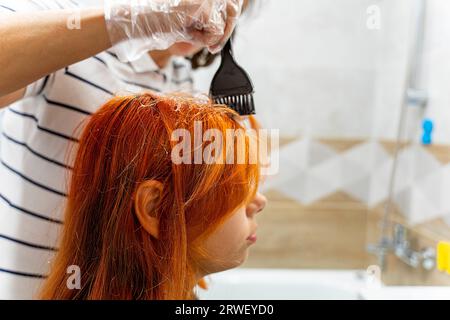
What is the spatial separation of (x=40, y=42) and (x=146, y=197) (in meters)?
0.21

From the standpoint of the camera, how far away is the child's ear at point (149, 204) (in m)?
0.59

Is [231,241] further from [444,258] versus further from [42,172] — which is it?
[444,258]

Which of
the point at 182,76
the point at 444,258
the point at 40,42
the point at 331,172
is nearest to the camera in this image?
the point at 40,42

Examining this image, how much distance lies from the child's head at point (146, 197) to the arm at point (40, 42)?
102 mm

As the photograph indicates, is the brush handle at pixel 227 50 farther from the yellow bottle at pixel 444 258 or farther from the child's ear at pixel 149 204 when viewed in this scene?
the yellow bottle at pixel 444 258

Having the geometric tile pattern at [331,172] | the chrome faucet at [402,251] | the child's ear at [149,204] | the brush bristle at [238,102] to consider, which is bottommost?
the chrome faucet at [402,251]

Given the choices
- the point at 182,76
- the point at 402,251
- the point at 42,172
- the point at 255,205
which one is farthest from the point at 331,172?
the point at 42,172

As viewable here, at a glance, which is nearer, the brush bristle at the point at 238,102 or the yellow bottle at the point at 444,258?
the brush bristle at the point at 238,102

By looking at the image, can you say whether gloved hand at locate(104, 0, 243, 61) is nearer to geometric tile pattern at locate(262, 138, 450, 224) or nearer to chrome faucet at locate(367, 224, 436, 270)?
chrome faucet at locate(367, 224, 436, 270)

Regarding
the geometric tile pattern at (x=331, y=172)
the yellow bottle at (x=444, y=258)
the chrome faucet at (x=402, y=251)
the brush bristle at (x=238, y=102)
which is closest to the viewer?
the brush bristle at (x=238, y=102)

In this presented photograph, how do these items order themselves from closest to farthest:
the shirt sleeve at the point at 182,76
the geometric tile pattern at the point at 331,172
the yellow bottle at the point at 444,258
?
the yellow bottle at the point at 444,258 < the shirt sleeve at the point at 182,76 < the geometric tile pattern at the point at 331,172

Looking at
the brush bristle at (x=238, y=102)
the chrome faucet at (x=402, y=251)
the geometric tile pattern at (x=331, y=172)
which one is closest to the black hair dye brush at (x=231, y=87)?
the brush bristle at (x=238, y=102)

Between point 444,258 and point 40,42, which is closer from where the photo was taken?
point 40,42

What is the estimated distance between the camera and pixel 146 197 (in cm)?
60
